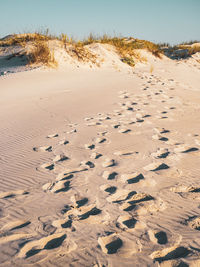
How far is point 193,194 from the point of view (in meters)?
1.94

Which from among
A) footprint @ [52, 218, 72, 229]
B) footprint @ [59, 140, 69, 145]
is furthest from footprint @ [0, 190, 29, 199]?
footprint @ [59, 140, 69, 145]

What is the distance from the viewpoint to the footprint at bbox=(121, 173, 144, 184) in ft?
7.16

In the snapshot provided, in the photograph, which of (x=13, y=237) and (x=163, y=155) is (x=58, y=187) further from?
(x=163, y=155)

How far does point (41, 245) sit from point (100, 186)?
2.51 feet

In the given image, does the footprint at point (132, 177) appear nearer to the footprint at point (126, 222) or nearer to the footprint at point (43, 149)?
the footprint at point (126, 222)

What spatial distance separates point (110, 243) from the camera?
1.51 metres

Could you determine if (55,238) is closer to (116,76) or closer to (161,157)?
(161,157)

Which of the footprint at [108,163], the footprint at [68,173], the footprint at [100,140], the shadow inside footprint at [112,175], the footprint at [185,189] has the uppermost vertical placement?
the footprint at [100,140]

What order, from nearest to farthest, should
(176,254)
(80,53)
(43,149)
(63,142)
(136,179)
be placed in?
(176,254)
(136,179)
(43,149)
(63,142)
(80,53)

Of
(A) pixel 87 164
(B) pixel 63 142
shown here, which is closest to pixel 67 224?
(A) pixel 87 164

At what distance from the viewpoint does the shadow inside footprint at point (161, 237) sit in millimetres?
1494

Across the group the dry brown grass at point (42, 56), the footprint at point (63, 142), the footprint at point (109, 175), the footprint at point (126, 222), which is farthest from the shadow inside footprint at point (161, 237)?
the dry brown grass at point (42, 56)

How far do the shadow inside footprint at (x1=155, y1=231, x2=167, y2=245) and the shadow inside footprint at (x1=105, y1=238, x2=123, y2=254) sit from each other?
0.26 meters

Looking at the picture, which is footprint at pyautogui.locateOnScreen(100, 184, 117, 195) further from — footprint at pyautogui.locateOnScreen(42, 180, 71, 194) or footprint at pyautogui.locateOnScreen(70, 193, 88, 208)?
footprint at pyautogui.locateOnScreen(42, 180, 71, 194)
